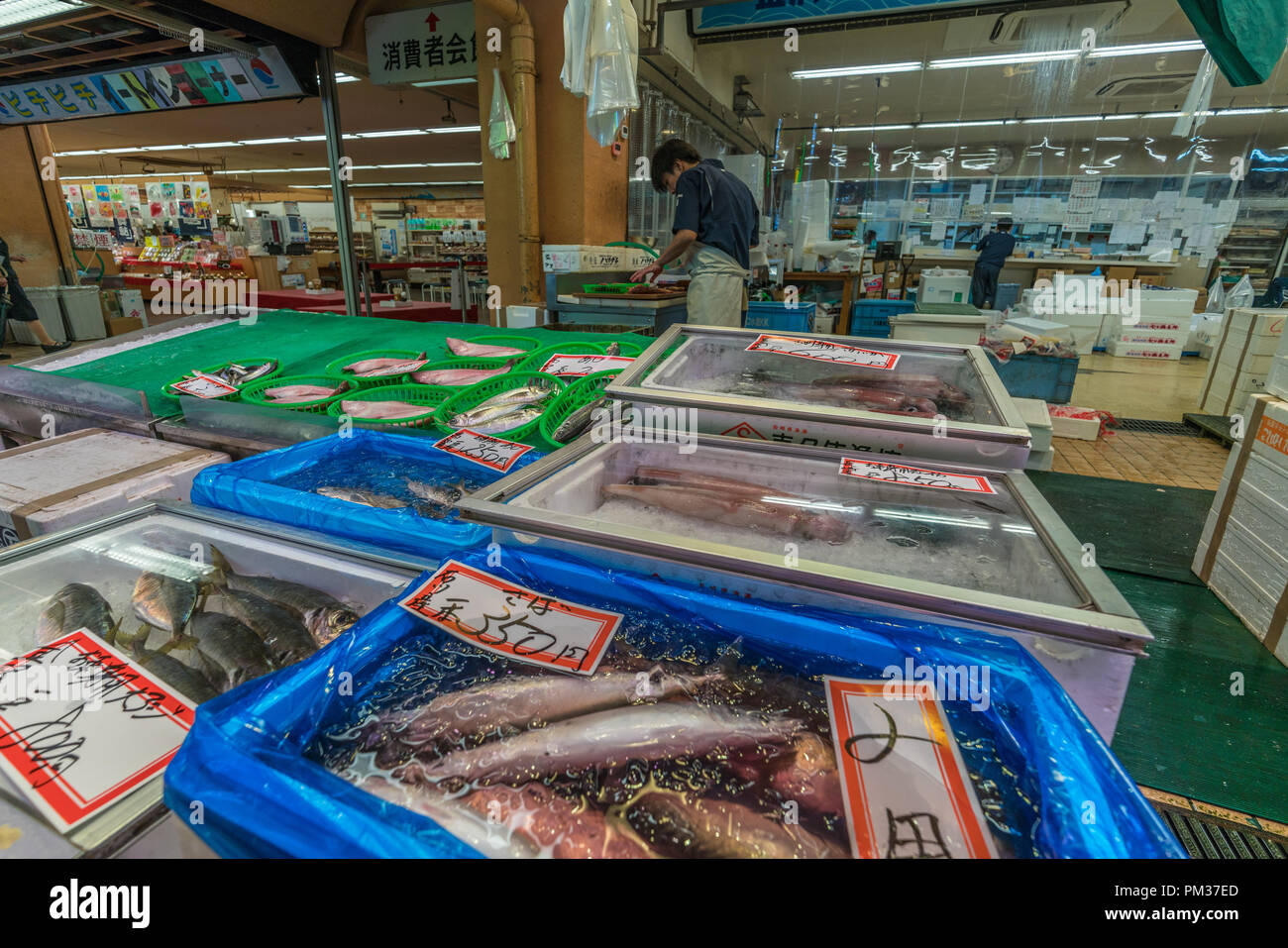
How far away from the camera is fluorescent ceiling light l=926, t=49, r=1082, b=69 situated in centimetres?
803

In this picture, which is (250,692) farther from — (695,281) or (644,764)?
(695,281)

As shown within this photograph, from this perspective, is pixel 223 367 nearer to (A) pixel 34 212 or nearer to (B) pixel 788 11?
(B) pixel 788 11

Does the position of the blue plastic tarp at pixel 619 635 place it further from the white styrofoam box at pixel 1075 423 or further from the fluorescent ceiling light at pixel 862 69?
the fluorescent ceiling light at pixel 862 69

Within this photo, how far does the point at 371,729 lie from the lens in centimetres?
77

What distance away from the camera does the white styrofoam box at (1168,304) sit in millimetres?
9352

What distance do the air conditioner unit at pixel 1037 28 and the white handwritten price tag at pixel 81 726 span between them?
9.34 meters

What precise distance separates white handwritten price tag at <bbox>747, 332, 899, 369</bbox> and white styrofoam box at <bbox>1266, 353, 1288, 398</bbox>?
7.30 feet

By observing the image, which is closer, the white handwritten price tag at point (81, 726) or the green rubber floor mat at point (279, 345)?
the white handwritten price tag at point (81, 726)

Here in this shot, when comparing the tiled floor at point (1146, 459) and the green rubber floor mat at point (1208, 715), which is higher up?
the tiled floor at point (1146, 459)

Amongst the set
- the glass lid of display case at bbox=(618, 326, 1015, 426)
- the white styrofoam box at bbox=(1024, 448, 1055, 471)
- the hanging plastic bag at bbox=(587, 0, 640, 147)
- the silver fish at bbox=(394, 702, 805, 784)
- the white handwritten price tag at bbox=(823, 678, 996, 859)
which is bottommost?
the white styrofoam box at bbox=(1024, 448, 1055, 471)

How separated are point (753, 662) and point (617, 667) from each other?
0.22 m

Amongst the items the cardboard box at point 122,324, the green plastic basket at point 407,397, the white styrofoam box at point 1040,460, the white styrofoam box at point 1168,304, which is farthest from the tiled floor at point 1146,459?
the cardboard box at point 122,324

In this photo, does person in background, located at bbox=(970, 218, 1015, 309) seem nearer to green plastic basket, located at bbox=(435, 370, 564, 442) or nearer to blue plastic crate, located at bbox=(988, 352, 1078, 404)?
blue plastic crate, located at bbox=(988, 352, 1078, 404)

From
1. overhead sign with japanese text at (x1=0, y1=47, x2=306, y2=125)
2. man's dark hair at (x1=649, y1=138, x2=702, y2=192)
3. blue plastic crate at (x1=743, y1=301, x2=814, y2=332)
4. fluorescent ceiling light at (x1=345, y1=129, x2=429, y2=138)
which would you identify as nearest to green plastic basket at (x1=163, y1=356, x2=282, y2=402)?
man's dark hair at (x1=649, y1=138, x2=702, y2=192)
